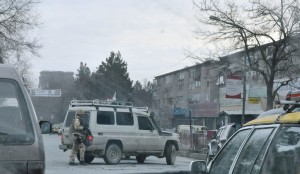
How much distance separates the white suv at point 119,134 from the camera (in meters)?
18.6

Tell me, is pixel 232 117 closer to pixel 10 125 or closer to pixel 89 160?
pixel 89 160

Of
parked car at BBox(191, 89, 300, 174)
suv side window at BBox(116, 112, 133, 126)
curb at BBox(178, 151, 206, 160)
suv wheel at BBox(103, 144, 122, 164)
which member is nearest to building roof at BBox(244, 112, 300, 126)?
parked car at BBox(191, 89, 300, 174)

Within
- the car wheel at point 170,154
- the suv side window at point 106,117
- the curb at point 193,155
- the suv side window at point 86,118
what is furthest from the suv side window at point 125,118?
the curb at point 193,155

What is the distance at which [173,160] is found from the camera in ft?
65.7

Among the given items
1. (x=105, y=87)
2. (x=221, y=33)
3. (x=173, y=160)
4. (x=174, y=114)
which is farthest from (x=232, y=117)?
(x=173, y=160)

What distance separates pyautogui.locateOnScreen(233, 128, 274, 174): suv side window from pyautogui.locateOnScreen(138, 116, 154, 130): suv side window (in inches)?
587

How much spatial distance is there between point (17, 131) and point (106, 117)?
1423 centimetres

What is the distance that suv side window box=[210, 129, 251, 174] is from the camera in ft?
17.0

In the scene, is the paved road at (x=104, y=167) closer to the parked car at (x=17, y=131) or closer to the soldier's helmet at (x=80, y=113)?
the soldier's helmet at (x=80, y=113)

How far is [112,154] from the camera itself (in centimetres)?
1864

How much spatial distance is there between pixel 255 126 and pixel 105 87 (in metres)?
59.1

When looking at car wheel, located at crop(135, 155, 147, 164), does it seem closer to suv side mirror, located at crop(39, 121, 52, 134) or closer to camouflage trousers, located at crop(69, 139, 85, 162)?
camouflage trousers, located at crop(69, 139, 85, 162)

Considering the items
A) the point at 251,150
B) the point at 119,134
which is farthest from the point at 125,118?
the point at 251,150

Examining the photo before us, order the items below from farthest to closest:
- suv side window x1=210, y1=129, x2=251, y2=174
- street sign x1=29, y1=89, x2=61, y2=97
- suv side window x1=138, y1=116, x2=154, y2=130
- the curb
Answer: street sign x1=29, y1=89, x2=61, y2=97 → the curb → suv side window x1=138, y1=116, x2=154, y2=130 → suv side window x1=210, y1=129, x2=251, y2=174
